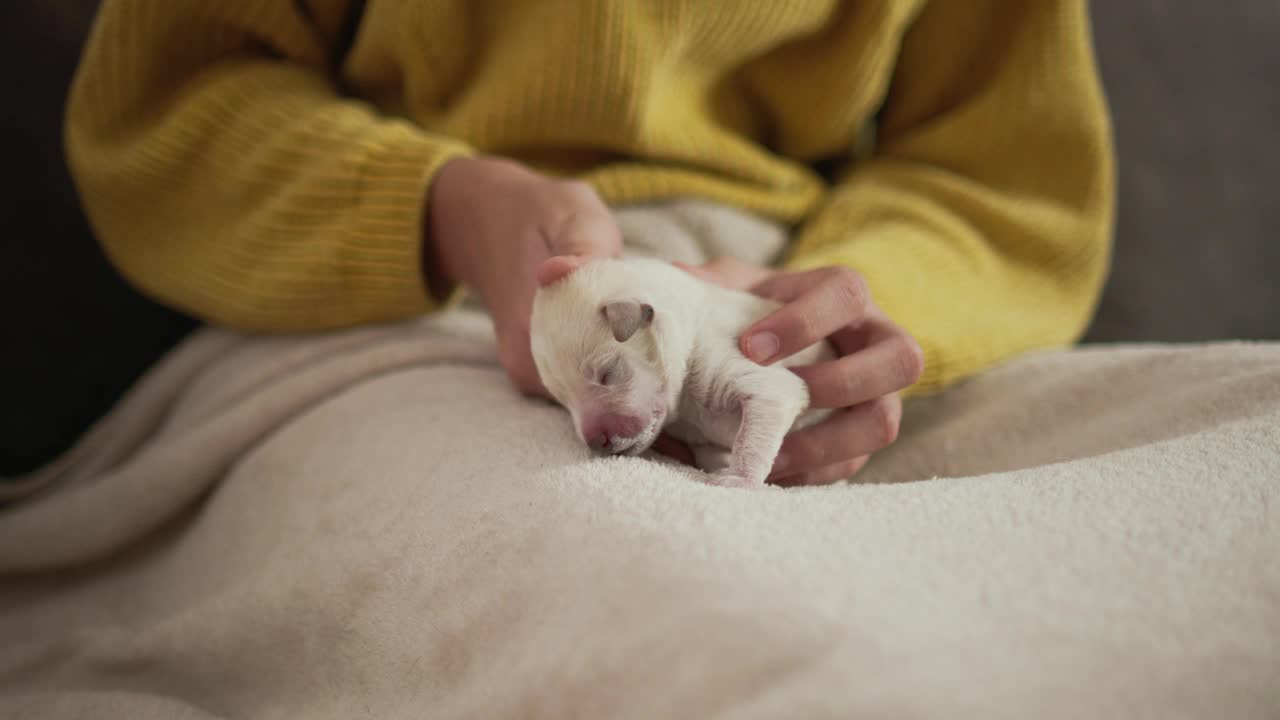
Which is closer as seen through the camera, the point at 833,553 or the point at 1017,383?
the point at 833,553

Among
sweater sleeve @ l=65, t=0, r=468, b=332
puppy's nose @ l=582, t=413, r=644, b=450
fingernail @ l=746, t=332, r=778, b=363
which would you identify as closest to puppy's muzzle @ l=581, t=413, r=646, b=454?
puppy's nose @ l=582, t=413, r=644, b=450

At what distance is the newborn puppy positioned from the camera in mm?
804

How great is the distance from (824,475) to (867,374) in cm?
13

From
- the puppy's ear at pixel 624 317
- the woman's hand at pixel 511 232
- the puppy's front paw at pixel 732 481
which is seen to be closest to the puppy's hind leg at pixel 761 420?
the puppy's front paw at pixel 732 481

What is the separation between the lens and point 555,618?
54cm

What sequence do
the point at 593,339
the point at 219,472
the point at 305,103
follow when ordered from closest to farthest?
the point at 593,339
the point at 219,472
the point at 305,103

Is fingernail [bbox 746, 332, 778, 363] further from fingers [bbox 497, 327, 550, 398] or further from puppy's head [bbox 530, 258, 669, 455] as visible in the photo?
fingers [bbox 497, 327, 550, 398]

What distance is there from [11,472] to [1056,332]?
155 centimetres

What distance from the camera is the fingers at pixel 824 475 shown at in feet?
2.93

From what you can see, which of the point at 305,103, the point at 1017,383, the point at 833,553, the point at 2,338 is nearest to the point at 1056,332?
the point at 1017,383

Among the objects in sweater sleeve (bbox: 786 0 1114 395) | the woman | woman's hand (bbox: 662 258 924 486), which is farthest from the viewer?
sweater sleeve (bbox: 786 0 1114 395)

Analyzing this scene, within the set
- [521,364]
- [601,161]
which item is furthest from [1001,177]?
[521,364]

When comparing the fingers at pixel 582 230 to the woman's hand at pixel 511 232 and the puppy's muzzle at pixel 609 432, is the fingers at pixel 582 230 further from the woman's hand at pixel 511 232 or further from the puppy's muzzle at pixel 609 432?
the puppy's muzzle at pixel 609 432

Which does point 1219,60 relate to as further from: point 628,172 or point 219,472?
point 219,472
